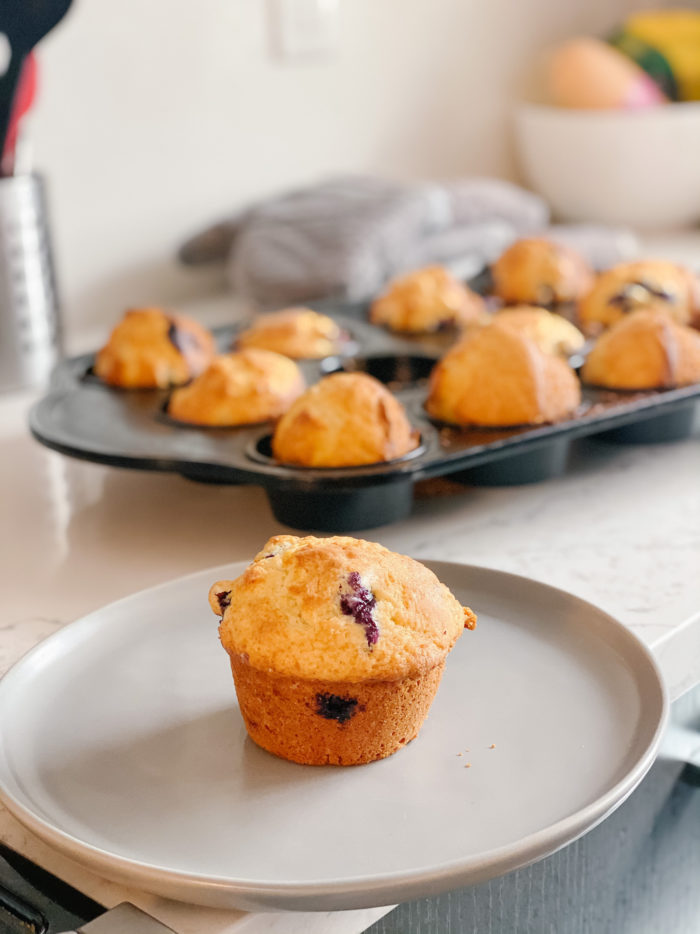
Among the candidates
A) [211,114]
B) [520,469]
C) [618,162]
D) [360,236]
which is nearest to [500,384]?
[520,469]

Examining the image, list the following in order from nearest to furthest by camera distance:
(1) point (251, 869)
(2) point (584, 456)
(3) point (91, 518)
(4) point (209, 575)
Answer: (1) point (251, 869), (4) point (209, 575), (3) point (91, 518), (2) point (584, 456)

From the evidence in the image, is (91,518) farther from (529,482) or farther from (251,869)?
(251,869)

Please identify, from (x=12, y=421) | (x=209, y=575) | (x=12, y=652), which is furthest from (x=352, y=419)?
(x=12, y=421)

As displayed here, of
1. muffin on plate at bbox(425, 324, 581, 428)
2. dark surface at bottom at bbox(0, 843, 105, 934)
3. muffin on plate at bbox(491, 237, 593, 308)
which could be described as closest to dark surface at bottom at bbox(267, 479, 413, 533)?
muffin on plate at bbox(425, 324, 581, 428)

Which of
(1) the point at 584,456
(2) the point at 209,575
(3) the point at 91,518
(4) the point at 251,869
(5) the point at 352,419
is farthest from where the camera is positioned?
(1) the point at 584,456

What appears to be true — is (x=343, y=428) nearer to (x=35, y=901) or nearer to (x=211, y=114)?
(x=35, y=901)

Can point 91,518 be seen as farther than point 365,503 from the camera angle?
Yes
